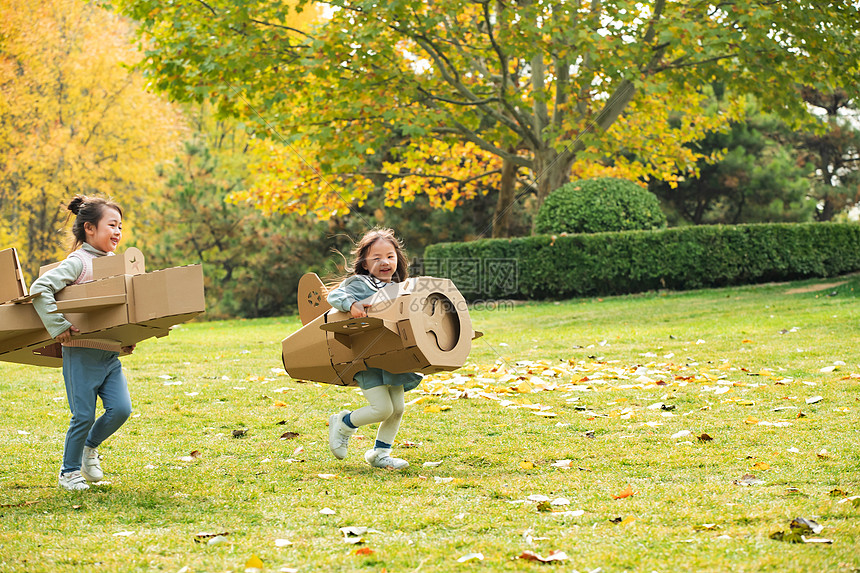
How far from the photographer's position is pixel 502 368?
7812mm

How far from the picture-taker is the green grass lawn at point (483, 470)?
2.79m

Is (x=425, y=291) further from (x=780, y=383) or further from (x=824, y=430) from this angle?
(x=780, y=383)

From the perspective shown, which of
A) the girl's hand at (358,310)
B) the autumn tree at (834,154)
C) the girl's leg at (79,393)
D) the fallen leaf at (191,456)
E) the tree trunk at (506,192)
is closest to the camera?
the girl's leg at (79,393)

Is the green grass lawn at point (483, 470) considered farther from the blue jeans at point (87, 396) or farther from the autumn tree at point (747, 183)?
the autumn tree at point (747, 183)

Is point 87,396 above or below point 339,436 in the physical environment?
above

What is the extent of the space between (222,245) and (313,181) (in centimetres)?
574

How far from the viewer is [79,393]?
3.85 meters

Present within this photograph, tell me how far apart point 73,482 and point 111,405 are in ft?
1.27

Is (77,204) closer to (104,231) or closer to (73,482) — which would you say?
(104,231)

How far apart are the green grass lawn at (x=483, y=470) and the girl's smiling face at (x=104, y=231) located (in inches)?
45.9

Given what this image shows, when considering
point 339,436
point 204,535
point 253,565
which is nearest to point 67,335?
point 204,535

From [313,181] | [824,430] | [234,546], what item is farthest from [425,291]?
[313,181]

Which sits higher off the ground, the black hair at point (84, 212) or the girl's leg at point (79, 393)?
the black hair at point (84, 212)

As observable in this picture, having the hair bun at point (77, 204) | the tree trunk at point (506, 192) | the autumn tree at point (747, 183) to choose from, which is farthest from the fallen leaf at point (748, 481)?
the autumn tree at point (747, 183)
